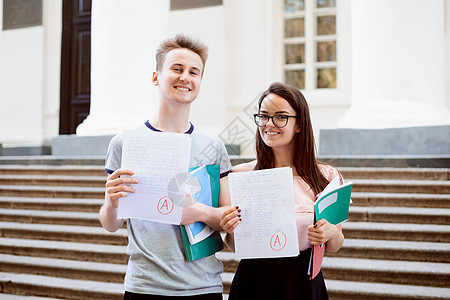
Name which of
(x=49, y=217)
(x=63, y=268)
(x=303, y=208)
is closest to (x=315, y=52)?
(x=49, y=217)

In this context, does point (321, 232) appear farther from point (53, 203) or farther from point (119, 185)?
point (53, 203)

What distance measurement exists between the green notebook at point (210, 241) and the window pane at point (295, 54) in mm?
8455

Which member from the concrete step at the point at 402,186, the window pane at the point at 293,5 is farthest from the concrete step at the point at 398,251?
the window pane at the point at 293,5

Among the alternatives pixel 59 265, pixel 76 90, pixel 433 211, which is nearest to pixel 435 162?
pixel 433 211

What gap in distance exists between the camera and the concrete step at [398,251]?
425cm

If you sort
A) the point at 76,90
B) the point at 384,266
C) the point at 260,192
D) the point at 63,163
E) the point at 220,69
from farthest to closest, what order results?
the point at 76,90, the point at 220,69, the point at 63,163, the point at 384,266, the point at 260,192

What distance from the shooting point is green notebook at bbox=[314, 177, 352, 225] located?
1.84 m

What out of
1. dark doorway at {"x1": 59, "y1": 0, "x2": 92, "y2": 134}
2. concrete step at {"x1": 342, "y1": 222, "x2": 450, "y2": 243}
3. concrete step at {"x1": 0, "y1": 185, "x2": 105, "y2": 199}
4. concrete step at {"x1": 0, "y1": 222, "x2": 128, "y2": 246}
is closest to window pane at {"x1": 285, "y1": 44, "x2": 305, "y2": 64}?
dark doorway at {"x1": 59, "y1": 0, "x2": 92, "y2": 134}

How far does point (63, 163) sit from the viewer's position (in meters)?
7.79

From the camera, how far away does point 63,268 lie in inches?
193

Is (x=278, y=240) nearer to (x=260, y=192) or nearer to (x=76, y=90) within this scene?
(x=260, y=192)

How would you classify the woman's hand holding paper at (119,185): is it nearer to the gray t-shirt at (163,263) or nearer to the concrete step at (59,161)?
the gray t-shirt at (163,263)

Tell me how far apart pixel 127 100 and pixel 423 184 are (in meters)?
5.11

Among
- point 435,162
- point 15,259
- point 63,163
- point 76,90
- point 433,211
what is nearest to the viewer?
point 433,211
